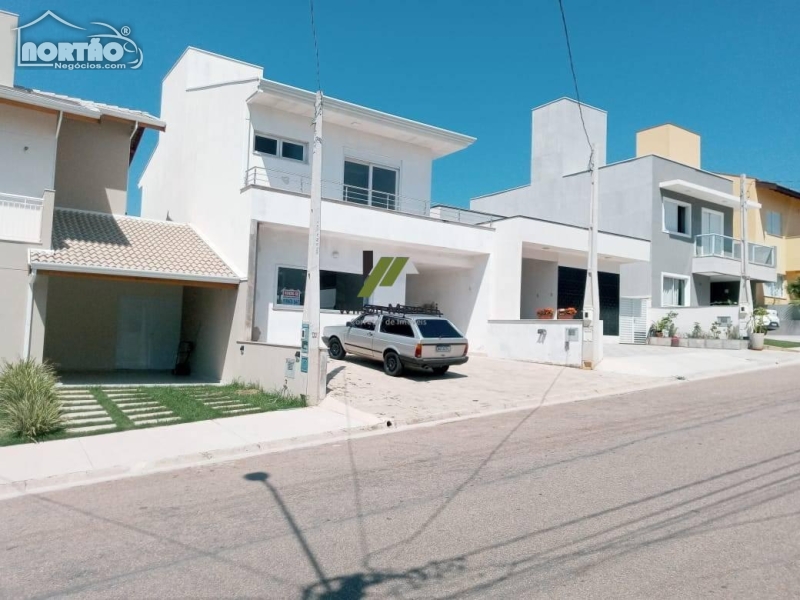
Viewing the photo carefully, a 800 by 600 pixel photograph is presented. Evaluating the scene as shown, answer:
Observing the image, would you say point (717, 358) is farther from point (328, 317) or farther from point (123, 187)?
point (123, 187)

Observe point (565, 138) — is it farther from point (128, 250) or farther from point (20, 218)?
point (20, 218)

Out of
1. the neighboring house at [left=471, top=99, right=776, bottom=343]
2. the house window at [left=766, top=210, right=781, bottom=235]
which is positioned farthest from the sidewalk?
the house window at [left=766, top=210, right=781, bottom=235]

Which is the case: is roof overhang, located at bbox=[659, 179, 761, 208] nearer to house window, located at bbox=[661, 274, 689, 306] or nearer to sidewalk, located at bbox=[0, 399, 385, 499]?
house window, located at bbox=[661, 274, 689, 306]

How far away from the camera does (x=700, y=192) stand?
96.2 feet

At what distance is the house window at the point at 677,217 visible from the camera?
2891cm

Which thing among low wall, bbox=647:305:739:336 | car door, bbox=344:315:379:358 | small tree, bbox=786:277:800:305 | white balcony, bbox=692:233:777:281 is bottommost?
car door, bbox=344:315:379:358

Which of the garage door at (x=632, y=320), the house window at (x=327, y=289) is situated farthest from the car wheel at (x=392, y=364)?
the garage door at (x=632, y=320)

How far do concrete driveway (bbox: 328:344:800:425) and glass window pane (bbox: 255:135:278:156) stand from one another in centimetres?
699

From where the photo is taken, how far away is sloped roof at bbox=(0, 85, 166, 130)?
50.2ft

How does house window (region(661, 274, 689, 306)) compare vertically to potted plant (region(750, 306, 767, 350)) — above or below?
above

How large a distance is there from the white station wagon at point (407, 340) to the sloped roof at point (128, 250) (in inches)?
151

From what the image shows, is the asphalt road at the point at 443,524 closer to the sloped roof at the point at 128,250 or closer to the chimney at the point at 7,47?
the sloped roof at the point at 128,250

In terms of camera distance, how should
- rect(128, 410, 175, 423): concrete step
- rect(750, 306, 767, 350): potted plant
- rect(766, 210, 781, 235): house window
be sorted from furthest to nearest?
rect(766, 210, 781, 235): house window
rect(750, 306, 767, 350): potted plant
rect(128, 410, 175, 423): concrete step

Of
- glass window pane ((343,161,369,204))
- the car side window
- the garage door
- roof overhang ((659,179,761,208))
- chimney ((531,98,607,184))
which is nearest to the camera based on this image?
the car side window
